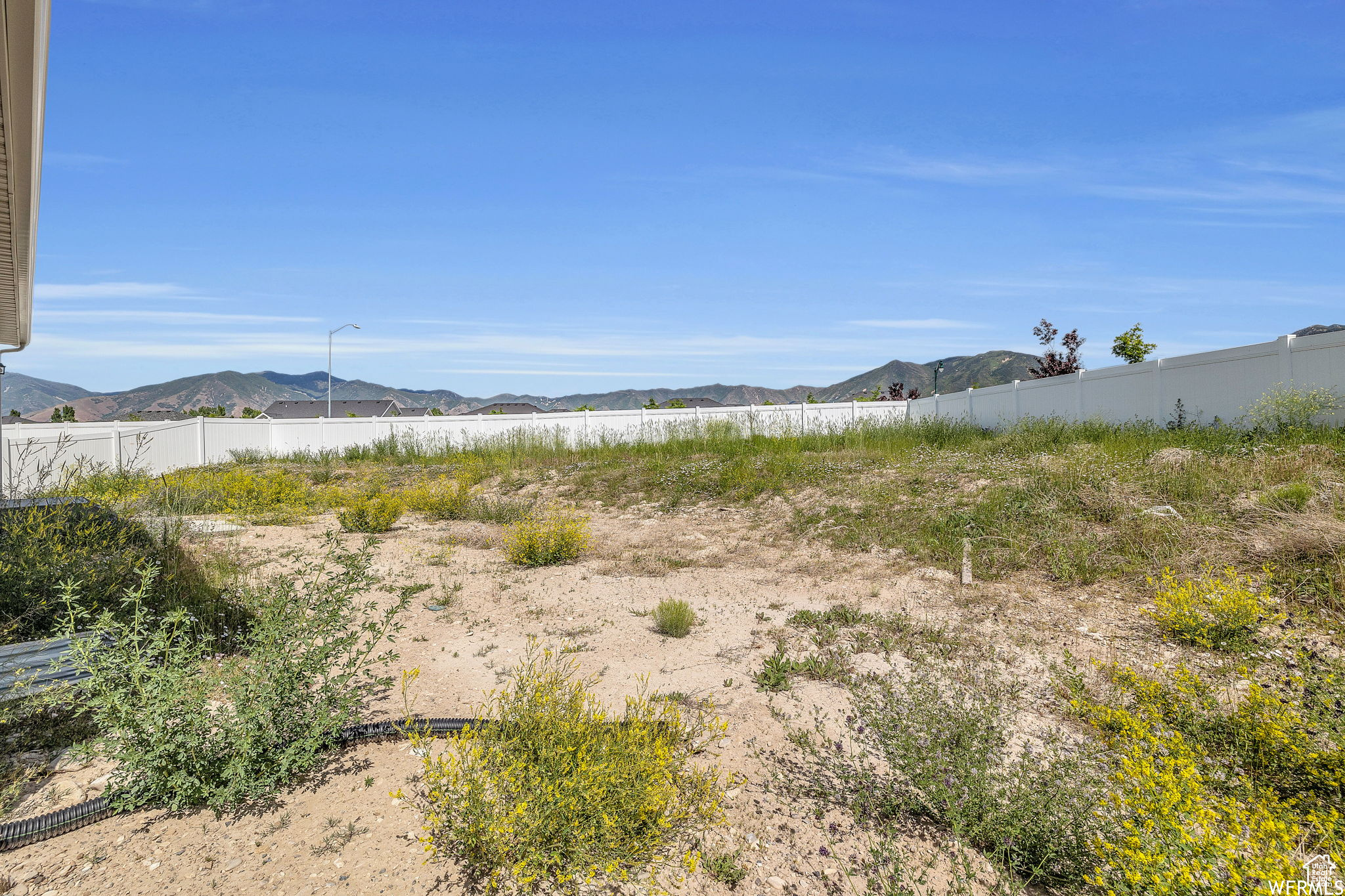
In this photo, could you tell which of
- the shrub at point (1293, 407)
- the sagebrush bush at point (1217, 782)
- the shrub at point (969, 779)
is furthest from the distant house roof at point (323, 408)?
the sagebrush bush at point (1217, 782)

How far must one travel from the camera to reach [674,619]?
4.91m

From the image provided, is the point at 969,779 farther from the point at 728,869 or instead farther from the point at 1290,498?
the point at 1290,498

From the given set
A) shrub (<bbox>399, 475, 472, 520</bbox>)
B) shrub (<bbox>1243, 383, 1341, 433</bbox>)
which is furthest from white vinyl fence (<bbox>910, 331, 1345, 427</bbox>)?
shrub (<bbox>399, 475, 472, 520</bbox>)

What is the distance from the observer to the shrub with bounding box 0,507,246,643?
409cm

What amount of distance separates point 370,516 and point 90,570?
15.6 feet

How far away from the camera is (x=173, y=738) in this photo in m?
2.66

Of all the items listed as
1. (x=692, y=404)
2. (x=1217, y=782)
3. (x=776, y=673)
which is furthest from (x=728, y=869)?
(x=692, y=404)

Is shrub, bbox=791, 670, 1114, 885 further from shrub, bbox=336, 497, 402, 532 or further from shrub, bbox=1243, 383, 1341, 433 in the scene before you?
shrub, bbox=1243, 383, 1341, 433

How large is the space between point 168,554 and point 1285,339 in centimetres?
1418

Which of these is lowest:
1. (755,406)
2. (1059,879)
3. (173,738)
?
(1059,879)

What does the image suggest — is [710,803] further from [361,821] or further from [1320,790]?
[1320,790]

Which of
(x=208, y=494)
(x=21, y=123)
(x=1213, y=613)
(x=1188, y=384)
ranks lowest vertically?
(x=1213, y=613)

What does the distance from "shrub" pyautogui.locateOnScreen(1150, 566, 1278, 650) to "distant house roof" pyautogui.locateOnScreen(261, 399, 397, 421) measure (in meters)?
55.1

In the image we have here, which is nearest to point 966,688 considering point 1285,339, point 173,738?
point 173,738
